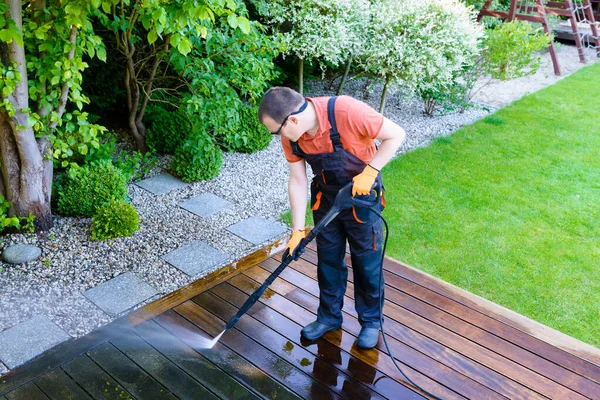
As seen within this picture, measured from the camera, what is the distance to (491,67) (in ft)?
21.6

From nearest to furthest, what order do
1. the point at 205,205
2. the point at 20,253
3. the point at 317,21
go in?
the point at 20,253, the point at 205,205, the point at 317,21

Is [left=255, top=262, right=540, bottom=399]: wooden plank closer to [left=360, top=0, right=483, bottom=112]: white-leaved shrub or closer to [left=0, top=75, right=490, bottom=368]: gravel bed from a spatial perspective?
[left=0, top=75, right=490, bottom=368]: gravel bed

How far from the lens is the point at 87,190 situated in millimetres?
3793

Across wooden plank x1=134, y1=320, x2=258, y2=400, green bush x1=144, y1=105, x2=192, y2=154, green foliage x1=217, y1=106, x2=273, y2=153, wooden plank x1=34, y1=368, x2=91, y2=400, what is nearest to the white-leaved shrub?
green foliage x1=217, y1=106, x2=273, y2=153

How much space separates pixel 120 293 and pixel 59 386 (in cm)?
88

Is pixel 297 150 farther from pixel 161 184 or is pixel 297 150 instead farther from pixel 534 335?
pixel 161 184

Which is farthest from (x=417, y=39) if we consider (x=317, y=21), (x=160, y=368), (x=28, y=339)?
(x=28, y=339)

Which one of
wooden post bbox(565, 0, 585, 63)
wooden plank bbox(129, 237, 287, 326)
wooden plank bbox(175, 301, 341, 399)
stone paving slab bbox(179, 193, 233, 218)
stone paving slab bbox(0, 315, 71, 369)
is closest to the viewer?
wooden plank bbox(175, 301, 341, 399)

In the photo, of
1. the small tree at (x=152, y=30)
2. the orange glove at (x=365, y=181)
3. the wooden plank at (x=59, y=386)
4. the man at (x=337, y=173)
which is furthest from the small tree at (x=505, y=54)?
the wooden plank at (x=59, y=386)

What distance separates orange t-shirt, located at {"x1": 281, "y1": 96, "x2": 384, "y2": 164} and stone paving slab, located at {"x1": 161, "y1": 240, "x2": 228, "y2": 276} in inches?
60.1

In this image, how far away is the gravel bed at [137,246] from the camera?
2.95 meters

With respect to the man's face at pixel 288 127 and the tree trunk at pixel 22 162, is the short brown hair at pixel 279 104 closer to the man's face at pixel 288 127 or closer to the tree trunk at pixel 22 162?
the man's face at pixel 288 127

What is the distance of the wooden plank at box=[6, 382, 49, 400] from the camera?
7.18 ft

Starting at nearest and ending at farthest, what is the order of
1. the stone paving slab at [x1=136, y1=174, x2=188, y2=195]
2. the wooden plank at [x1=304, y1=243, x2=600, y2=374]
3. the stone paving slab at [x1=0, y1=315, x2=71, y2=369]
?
the wooden plank at [x1=304, y1=243, x2=600, y2=374], the stone paving slab at [x1=0, y1=315, x2=71, y2=369], the stone paving slab at [x1=136, y1=174, x2=188, y2=195]
